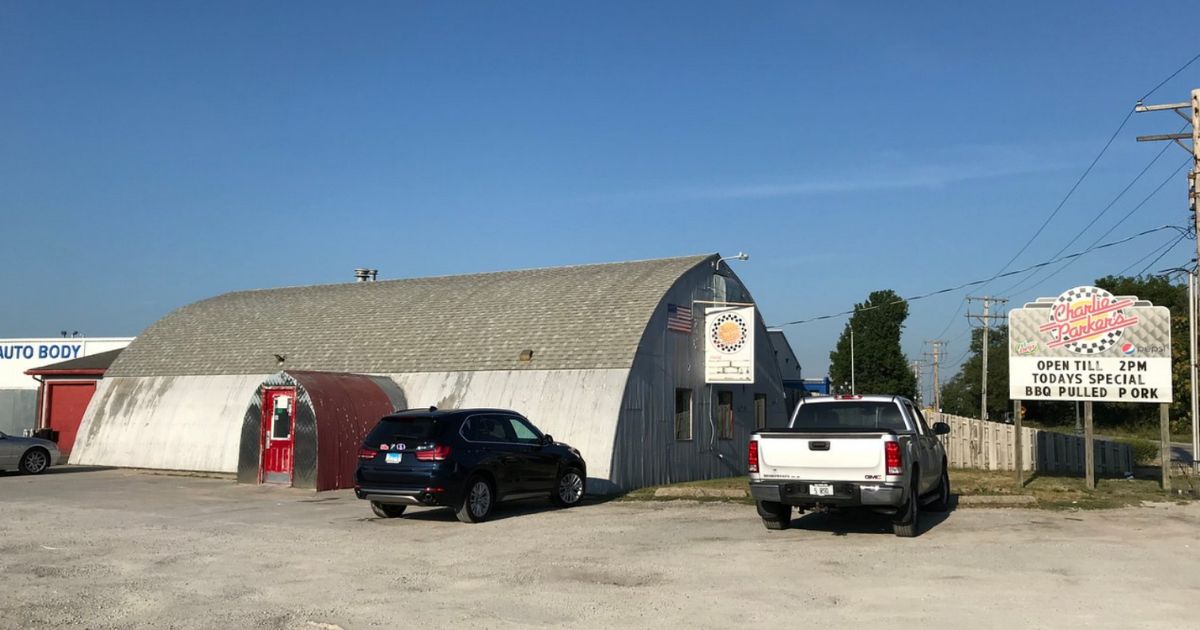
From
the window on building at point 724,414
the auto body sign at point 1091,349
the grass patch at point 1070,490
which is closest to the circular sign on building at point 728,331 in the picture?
the window on building at point 724,414

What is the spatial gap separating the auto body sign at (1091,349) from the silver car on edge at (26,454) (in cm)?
2267

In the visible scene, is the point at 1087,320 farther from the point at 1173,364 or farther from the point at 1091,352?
the point at 1173,364

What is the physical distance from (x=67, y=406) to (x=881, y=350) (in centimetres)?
7135

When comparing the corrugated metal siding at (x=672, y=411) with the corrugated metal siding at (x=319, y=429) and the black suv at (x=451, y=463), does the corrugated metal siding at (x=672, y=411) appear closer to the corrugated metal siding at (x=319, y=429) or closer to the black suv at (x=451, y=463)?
the black suv at (x=451, y=463)

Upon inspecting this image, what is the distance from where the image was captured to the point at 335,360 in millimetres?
27203

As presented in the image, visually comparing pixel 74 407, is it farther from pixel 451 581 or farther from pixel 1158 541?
pixel 1158 541

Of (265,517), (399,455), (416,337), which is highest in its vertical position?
(416,337)

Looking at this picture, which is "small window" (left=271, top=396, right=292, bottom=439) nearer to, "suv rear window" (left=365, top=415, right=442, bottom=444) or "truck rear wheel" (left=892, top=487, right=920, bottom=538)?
"suv rear window" (left=365, top=415, right=442, bottom=444)

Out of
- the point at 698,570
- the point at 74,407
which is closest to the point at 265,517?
the point at 698,570

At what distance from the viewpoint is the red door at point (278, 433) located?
2116cm

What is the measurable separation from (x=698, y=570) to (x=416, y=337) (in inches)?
674

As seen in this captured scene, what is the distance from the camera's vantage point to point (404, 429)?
49.8 ft

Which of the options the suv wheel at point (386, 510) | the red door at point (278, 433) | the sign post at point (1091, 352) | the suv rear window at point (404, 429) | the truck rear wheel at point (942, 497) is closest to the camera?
the suv rear window at point (404, 429)

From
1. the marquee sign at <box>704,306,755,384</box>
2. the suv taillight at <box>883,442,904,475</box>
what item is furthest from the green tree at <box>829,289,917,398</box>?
the suv taillight at <box>883,442,904,475</box>
